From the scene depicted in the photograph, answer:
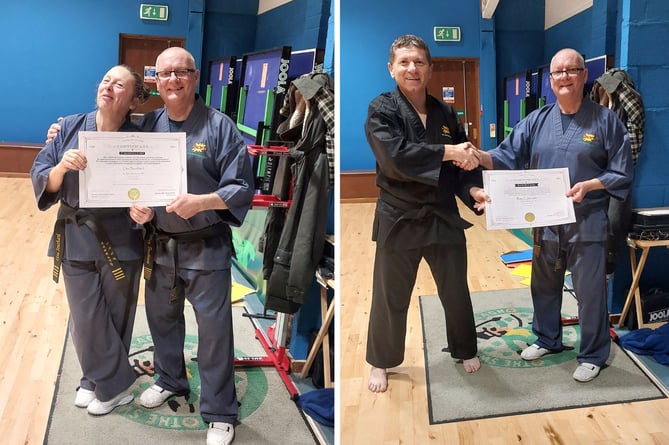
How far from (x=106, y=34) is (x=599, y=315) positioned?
1361mm

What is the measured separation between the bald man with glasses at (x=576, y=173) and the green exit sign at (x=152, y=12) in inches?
35.4

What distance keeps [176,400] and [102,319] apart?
352 millimetres

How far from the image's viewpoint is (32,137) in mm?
1317

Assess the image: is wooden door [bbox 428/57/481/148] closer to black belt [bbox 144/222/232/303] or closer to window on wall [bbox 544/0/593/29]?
window on wall [bbox 544/0/593/29]

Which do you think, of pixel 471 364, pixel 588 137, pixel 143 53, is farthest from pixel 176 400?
pixel 588 137

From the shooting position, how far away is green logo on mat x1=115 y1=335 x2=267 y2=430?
4.99ft

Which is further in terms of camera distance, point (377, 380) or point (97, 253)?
point (97, 253)

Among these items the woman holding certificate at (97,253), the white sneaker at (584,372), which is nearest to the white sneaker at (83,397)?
the woman holding certificate at (97,253)

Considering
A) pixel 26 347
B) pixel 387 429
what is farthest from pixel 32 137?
pixel 387 429

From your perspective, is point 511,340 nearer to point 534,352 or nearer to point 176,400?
point 534,352

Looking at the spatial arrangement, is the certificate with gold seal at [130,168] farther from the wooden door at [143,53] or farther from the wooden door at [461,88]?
the wooden door at [461,88]

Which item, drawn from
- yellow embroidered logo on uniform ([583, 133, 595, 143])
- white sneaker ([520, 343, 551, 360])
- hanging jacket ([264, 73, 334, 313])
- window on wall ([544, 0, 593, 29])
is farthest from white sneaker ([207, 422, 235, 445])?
window on wall ([544, 0, 593, 29])

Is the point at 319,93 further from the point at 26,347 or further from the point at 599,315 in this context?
the point at 26,347

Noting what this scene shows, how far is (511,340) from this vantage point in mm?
1253
